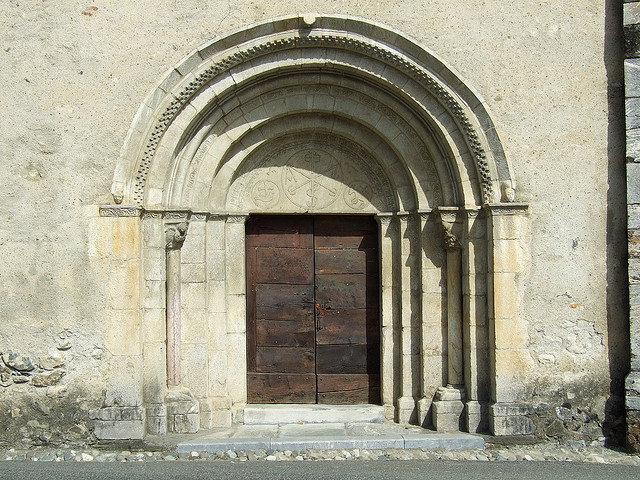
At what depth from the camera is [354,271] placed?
19.6 feet

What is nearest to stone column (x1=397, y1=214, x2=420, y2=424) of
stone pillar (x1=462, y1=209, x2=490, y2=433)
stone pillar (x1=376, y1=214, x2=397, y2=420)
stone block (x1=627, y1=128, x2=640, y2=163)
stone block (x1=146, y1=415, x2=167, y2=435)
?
stone pillar (x1=376, y1=214, x2=397, y2=420)

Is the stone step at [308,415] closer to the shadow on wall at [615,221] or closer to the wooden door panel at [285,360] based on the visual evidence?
the wooden door panel at [285,360]

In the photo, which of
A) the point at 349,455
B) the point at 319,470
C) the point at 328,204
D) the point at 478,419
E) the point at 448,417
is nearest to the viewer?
the point at 319,470

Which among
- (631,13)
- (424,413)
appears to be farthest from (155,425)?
(631,13)

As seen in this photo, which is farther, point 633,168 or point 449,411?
point 449,411

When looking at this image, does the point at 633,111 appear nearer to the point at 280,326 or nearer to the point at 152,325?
the point at 280,326

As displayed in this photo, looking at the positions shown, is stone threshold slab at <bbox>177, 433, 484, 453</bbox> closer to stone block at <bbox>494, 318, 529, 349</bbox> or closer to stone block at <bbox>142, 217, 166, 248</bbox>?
stone block at <bbox>494, 318, 529, 349</bbox>

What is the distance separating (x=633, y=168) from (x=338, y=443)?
339 cm

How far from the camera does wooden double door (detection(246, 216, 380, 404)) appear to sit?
5922 mm

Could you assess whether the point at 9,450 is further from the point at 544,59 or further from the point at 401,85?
the point at 544,59

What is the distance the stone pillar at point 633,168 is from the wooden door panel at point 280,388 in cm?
281

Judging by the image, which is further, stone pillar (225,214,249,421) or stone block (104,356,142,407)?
stone pillar (225,214,249,421)

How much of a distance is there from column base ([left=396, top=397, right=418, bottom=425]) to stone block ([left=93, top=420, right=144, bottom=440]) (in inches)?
91.4

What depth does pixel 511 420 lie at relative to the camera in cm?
514
